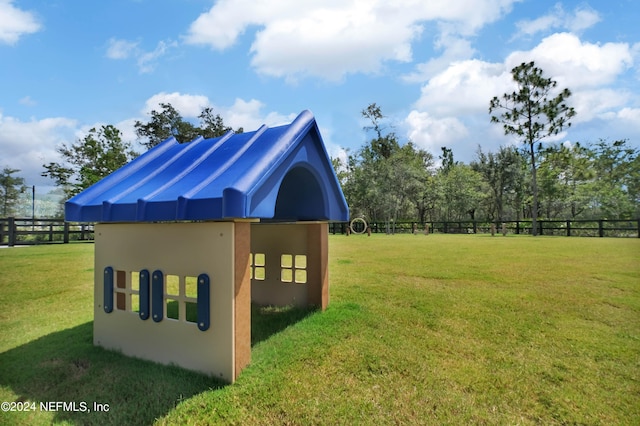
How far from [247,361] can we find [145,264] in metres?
1.48

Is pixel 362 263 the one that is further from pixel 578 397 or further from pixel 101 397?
pixel 101 397

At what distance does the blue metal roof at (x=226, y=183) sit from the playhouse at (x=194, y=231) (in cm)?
1

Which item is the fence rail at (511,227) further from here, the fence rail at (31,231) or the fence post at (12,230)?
the fence post at (12,230)

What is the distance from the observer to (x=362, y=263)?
9945mm

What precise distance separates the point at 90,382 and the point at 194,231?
5.45 feet

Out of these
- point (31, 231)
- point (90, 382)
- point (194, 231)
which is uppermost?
point (194, 231)

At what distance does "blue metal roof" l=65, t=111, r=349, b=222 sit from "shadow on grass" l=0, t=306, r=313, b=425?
1.46 metres

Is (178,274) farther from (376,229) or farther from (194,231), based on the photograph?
(376,229)

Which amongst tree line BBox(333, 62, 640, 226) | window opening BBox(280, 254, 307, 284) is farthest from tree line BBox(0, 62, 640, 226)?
window opening BBox(280, 254, 307, 284)

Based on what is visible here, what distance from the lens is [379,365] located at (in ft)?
11.2

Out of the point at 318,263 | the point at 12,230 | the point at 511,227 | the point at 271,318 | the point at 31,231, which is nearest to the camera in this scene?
the point at 271,318

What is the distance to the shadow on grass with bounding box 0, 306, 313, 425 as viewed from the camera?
265cm

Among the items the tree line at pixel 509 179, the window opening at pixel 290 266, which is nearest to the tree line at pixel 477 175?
the tree line at pixel 509 179

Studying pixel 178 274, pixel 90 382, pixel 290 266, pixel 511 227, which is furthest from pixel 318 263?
pixel 511 227
